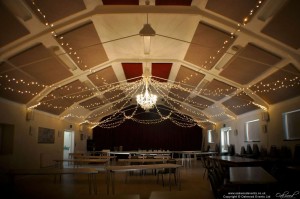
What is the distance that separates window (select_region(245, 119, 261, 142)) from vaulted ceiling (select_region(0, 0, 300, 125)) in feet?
2.11

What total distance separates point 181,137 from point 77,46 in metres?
13.6

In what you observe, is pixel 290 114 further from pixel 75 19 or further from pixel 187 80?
pixel 75 19

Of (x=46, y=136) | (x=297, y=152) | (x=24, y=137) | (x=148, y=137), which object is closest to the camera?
(x=297, y=152)

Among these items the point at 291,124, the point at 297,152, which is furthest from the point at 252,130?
the point at 297,152

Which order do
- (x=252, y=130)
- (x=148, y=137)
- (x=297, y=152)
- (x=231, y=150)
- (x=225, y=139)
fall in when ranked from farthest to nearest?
(x=148, y=137), (x=225, y=139), (x=231, y=150), (x=252, y=130), (x=297, y=152)

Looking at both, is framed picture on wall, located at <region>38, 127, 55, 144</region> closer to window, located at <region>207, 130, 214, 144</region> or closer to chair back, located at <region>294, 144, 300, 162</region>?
chair back, located at <region>294, 144, 300, 162</region>

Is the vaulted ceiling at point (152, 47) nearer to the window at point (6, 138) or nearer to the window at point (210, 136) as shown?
the window at point (6, 138)

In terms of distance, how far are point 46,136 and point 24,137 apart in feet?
6.43

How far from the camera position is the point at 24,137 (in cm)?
1006

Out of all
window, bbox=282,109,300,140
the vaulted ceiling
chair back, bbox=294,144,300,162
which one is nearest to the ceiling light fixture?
the vaulted ceiling

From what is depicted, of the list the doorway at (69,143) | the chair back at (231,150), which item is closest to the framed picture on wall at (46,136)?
the doorway at (69,143)

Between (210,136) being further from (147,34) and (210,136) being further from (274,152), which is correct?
(147,34)

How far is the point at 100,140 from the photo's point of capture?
66.4 feet

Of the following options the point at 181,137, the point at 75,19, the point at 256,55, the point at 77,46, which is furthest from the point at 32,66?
the point at 181,137
